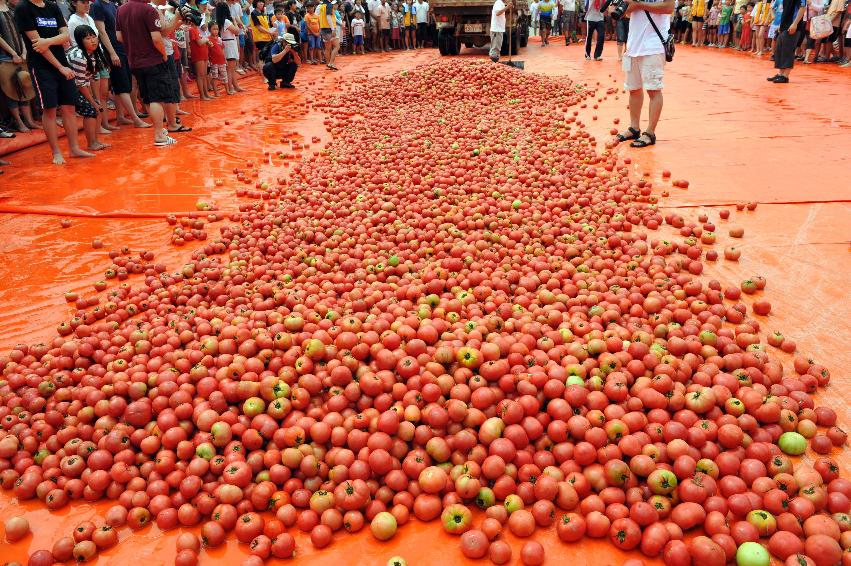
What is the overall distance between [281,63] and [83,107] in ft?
24.0

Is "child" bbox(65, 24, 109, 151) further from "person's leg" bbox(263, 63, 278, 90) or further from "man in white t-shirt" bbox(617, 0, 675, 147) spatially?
"man in white t-shirt" bbox(617, 0, 675, 147)

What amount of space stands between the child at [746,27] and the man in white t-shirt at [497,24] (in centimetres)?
968

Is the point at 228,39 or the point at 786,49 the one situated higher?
the point at 228,39

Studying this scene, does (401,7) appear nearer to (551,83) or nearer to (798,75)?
(551,83)

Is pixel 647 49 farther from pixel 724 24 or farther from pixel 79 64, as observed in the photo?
pixel 724 24

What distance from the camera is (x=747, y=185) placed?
19.5ft

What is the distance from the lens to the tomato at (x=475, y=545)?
2309 millimetres

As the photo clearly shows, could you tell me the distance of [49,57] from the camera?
276 inches

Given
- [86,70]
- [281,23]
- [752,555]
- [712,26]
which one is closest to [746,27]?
[712,26]

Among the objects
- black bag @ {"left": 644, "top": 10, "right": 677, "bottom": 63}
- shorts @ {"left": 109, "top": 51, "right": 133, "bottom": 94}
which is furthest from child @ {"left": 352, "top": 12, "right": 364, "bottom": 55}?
black bag @ {"left": 644, "top": 10, "right": 677, "bottom": 63}

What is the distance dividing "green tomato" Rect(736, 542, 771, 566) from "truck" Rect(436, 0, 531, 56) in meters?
17.1

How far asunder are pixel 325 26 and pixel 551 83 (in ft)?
34.0

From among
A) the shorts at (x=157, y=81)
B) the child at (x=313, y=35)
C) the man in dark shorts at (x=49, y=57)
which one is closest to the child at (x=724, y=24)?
the child at (x=313, y=35)

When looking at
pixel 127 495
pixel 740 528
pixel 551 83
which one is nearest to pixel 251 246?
pixel 127 495
